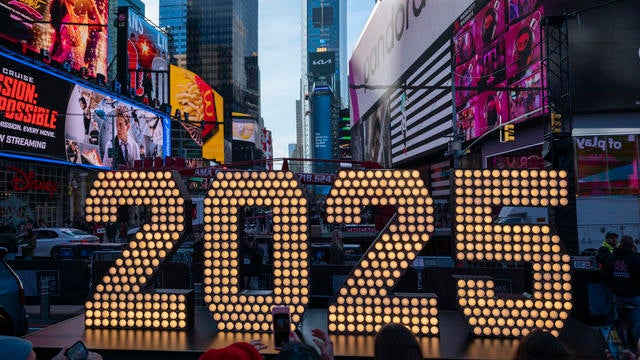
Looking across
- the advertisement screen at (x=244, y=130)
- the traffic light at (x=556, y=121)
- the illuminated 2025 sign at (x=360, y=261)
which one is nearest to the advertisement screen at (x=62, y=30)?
the illuminated 2025 sign at (x=360, y=261)

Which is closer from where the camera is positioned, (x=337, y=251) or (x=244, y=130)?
(x=337, y=251)

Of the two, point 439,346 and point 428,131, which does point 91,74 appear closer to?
point 428,131

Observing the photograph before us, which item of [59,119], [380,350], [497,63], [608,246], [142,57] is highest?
[142,57]

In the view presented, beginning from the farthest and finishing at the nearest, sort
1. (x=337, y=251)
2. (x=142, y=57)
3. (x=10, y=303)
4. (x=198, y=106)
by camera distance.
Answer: (x=198, y=106) < (x=142, y=57) < (x=337, y=251) < (x=10, y=303)

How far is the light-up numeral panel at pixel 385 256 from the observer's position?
7.89 m

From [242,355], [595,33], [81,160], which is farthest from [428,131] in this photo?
[242,355]

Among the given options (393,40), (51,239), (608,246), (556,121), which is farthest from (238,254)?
(393,40)

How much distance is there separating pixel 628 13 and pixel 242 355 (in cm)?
2906

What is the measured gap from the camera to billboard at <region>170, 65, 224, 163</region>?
261 feet

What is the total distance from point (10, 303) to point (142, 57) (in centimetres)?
5819

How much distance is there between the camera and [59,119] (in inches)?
1423

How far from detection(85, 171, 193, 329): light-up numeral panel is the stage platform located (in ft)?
0.90

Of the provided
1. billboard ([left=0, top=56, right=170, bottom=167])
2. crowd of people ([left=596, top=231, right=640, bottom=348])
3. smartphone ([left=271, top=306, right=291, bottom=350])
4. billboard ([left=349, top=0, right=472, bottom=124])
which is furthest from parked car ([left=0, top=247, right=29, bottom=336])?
billboard ([left=349, top=0, right=472, bottom=124])

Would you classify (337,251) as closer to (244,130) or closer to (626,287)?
(626,287)
